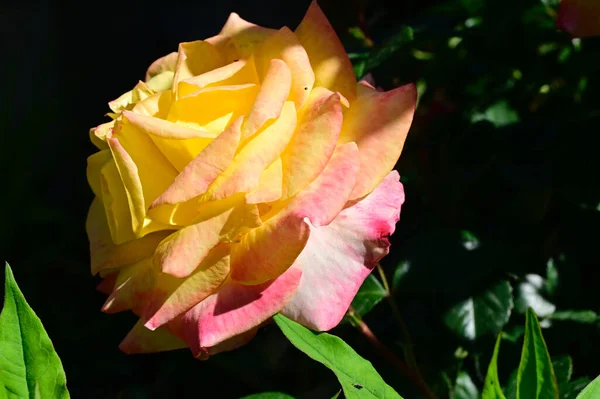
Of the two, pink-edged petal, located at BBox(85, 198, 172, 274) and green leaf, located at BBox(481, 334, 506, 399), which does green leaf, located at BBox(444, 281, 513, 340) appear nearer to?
green leaf, located at BBox(481, 334, 506, 399)

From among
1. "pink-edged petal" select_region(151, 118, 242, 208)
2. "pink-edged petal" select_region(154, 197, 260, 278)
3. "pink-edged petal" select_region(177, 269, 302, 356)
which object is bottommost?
"pink-edged petal" select_region(177, 269, 302, 356)

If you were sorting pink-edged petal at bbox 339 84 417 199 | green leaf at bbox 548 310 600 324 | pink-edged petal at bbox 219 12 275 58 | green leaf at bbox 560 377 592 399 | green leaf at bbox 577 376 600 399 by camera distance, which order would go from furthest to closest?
green leaf at bbox 548 310 600 324, green leaf at bbox 560 377 592 399, pink-edged petal at bbox 219 12 275 58, pink-edged petal at bbox 339 84 417 199, green leaf at bbox 577 376 600 399

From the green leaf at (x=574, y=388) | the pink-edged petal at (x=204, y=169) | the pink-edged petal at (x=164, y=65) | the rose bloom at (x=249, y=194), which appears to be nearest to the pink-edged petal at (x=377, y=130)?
the rose bloom at (x=249, y=194)

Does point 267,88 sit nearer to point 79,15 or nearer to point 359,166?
point 359,166

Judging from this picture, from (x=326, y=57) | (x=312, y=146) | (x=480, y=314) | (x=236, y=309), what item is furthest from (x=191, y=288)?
(x=480, y=314)

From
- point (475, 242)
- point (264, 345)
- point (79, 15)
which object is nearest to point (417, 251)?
point (475, 242)

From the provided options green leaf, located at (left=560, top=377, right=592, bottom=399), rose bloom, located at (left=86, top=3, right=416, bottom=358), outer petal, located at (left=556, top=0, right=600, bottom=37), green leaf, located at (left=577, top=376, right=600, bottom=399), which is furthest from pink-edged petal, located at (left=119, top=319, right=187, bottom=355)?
outer petal, located at (left=556, top=0, right=600, bottom=37)

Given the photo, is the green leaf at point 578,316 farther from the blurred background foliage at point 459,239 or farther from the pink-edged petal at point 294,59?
the pink-edged petal at point 294,59

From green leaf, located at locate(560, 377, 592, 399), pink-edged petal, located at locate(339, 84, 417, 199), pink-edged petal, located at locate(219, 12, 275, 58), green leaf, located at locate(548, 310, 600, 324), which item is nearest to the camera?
pink-edged petal, located at locate(339, 84, 417, 199)
